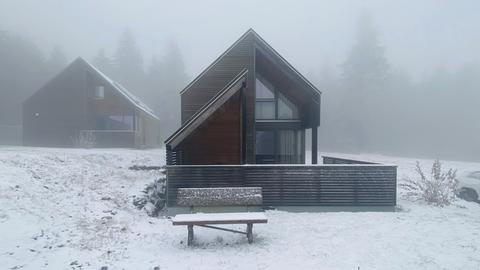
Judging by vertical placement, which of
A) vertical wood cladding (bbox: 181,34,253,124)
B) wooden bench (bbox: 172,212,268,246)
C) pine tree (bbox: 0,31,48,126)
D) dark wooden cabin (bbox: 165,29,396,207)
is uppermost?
pine tree (bbox: 0,31,48,126)

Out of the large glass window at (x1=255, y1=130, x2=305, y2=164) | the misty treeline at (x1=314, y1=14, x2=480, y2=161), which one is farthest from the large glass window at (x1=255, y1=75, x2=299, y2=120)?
the misty treeline at (x1=314, y1=14, x2=480, y2=161)

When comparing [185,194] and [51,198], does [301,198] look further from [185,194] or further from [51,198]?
[51,198]

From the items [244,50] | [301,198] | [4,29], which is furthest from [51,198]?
[4,29]

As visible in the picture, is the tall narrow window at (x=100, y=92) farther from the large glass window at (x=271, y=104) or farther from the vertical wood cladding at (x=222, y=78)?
the large glass window at (x=271, y=104)

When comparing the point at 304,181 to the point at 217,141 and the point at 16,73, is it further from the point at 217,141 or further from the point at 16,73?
the point at 16,73

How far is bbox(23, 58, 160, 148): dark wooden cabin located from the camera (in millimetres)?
32125

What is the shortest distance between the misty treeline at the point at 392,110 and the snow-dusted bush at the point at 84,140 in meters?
34.5

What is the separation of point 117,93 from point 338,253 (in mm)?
27281

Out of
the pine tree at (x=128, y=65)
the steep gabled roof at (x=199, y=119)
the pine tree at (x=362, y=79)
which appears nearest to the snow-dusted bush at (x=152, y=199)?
the steep gabled roof at (x=199, y=119)

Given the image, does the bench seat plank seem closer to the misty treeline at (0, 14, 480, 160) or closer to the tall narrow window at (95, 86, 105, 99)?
the tall narrow window at (95, 86, 105, 99)

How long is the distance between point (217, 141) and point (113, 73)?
6568 cm

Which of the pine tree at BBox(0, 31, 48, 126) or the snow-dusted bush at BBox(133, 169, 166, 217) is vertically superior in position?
the pine tree at BBox(0, 31, 48, 126)

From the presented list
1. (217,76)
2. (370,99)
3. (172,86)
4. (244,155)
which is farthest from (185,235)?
(172,86)

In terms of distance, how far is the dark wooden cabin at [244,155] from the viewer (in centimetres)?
1293
